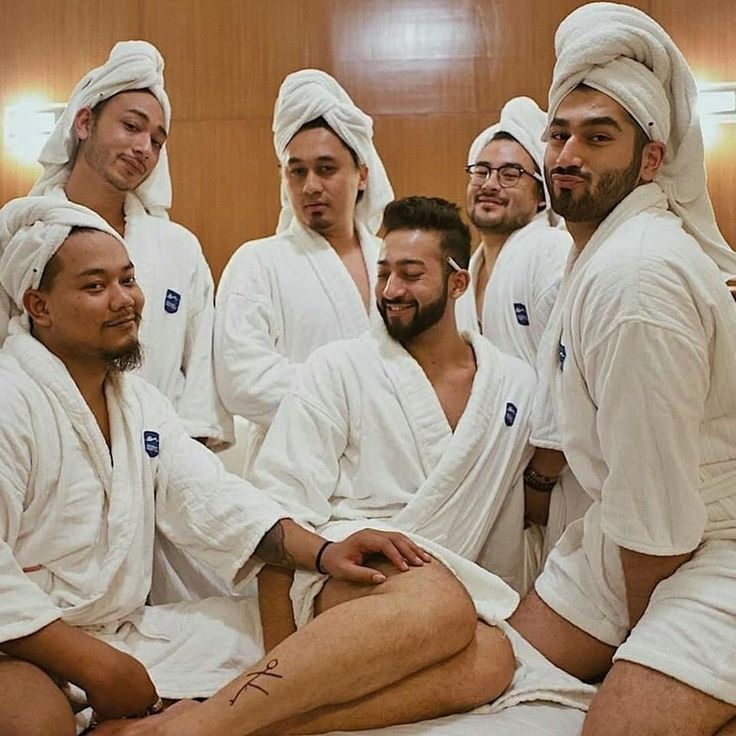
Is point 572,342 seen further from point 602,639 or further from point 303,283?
point 303,283

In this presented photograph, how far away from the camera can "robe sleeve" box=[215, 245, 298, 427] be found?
3.03 metres

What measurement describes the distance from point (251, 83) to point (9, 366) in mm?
3244

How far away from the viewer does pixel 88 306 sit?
2.38 metres

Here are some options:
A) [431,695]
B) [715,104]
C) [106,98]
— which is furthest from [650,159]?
[715,104]

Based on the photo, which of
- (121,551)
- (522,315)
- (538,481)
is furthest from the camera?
(522,315)

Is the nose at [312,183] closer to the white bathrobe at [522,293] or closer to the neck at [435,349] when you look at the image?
the white bathrobe at [522,293]

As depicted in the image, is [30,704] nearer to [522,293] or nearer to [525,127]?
[522,293]

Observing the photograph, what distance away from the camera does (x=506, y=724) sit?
214cm

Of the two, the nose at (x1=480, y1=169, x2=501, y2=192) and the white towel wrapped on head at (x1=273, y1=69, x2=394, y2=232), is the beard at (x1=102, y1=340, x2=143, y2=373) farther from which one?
the nose at (x1=480, y1=169, x2=501, y2=192)

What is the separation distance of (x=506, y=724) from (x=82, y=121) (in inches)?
84.2

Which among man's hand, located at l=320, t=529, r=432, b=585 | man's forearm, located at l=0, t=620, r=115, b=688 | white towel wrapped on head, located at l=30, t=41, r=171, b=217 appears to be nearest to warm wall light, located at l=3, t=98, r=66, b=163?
white towel wrapped on head, located at l=30, t=41, r=171, b=217

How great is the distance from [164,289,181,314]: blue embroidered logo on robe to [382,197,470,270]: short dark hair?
649mm

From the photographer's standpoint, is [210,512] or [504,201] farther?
[504,201]

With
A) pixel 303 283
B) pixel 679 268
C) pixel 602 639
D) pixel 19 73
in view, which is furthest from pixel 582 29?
pixel 19 73
